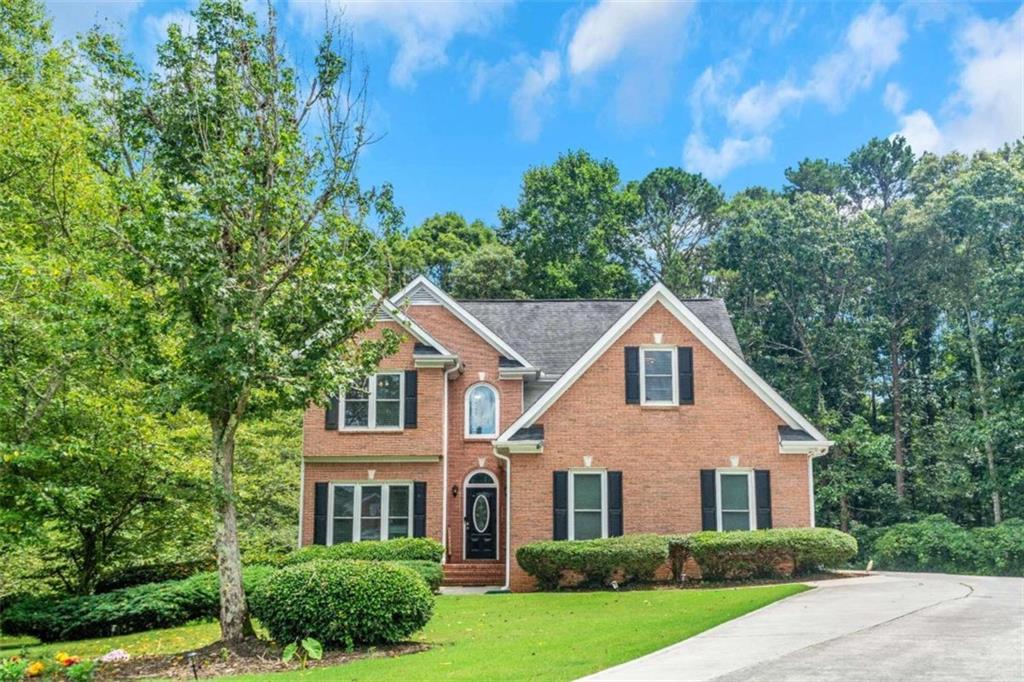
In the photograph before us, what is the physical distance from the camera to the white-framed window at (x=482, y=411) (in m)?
23.6

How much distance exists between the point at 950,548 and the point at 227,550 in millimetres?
22991

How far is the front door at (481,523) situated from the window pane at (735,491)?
20.6 feet

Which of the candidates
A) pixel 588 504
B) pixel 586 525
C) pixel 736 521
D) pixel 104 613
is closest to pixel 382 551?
pixel 586 525

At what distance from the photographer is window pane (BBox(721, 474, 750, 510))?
65.9ft

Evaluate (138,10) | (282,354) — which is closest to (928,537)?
(282,354)

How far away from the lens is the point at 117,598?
15.4 metres

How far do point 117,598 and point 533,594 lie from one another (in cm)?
801

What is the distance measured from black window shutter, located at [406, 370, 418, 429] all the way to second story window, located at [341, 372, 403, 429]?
21cm

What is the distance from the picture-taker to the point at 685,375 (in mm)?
20703

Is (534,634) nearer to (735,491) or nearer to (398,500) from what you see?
(735,491)

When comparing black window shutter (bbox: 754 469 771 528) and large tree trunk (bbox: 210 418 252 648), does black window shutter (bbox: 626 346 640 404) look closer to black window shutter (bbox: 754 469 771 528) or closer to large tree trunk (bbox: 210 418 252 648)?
black window shutter (bbox: 754 469 771 528)

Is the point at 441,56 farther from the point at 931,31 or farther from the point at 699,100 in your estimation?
the point at 931,31

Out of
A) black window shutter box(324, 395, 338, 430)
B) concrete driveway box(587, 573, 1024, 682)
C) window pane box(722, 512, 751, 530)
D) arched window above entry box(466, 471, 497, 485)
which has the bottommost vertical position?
concrete driveway box(587, 573, 1024, 682)

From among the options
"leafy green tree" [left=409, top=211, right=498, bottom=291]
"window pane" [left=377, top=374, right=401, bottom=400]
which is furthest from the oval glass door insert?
"leafy green tree" [left=409, top=211, right=498, bottom=291]
